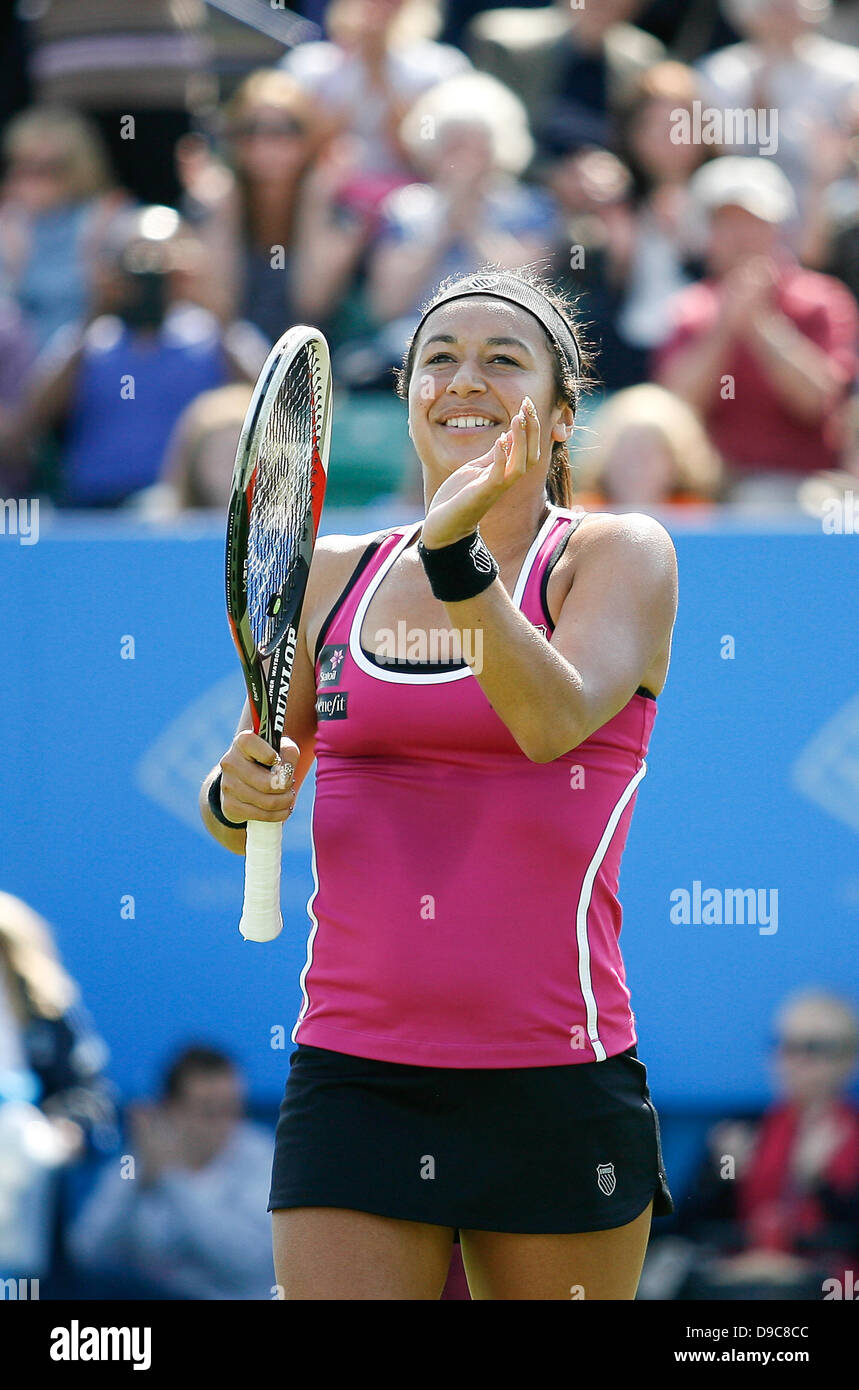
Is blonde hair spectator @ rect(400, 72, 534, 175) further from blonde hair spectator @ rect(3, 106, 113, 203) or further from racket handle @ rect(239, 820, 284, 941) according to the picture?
racket handle @ rect(239, 820, 284, 941)

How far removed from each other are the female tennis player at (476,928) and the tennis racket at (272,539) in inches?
2.9

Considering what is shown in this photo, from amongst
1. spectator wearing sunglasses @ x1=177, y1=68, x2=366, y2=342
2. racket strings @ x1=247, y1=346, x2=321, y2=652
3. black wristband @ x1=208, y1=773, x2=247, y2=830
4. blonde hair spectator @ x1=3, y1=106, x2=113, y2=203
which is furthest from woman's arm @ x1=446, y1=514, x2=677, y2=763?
blonde hair spectator @ x1=3, y1=106, x2=113, y2=203

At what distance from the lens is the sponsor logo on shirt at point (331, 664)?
236 cm

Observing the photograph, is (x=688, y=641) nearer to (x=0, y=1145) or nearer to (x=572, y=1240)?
(x=0, y=1145)

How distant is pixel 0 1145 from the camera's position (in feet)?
13.0

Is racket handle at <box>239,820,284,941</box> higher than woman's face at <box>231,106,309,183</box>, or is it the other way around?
woman's face at <box>231,106,309,183</box>

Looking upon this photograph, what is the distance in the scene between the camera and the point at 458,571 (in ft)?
6.84

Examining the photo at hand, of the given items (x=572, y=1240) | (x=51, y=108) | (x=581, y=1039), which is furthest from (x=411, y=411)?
(x=51, y=108)

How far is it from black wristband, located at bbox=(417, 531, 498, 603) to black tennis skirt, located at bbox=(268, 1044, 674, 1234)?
58 centimetres

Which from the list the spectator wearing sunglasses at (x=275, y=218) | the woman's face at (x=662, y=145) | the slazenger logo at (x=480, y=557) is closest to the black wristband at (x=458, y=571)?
the slazenger logo at (x=480, y=557)

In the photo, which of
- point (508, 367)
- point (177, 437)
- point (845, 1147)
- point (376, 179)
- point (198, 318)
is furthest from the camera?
point (376, 179)

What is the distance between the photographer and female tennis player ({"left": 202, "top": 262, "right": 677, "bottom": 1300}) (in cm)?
217

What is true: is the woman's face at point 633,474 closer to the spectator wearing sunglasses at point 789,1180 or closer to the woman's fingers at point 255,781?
the spectator wearing sunglasses at point 789,1180
